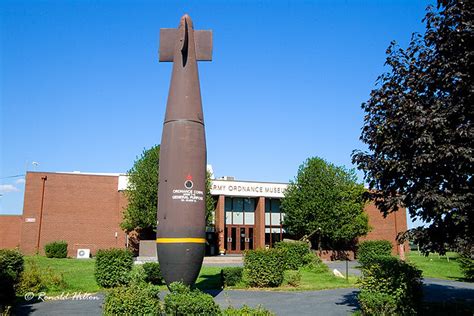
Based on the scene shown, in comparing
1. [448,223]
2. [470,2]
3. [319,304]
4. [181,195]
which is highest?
[470,2]

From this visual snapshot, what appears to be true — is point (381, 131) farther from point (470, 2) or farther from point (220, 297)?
point (220, 297)

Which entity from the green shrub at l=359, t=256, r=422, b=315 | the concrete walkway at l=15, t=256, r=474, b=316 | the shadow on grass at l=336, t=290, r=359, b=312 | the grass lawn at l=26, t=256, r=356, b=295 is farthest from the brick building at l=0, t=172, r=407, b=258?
the green shrub at l=359, t=256, r=422, b=315

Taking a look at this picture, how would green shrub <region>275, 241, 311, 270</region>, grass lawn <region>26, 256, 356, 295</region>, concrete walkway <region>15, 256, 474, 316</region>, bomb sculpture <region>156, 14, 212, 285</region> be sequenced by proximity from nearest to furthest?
concrete walkway <region>15, 256, 474, 316</region> < bomb sculpture <region>156, 14, 212, 285</region> < grass lawn <region>26, 256, 356, 295</region> < green shrub <region>275, 241, 311, 270</region>

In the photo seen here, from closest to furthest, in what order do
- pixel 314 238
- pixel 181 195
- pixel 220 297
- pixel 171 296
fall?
1. pixel 171 296
2. pixel 181 195
3. pixel 220 297
4. pixel 314 238

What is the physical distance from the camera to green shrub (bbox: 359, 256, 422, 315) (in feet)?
36.3

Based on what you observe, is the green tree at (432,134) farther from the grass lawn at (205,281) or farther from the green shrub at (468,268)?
the green shrub at (468,268)

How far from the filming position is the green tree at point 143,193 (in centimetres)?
3322

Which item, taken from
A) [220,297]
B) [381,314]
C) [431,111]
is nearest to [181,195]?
[220,297]

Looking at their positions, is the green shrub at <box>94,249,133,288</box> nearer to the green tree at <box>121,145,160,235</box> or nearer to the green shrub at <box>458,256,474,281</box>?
the green tree at <box>121,145,160,235</box>

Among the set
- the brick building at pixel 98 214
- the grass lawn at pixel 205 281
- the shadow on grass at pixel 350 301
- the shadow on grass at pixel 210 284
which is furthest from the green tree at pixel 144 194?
the shadow on grass at pixel 350 301

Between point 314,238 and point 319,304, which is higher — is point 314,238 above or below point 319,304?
above

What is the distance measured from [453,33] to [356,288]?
41.1 feet

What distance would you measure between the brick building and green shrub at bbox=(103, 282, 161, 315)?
29.3m

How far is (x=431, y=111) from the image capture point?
10.5m
